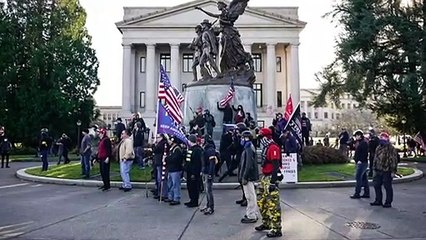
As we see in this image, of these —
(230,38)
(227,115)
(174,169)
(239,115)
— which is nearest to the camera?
(174,169)

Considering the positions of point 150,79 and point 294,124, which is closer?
point 294,124

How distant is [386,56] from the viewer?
108 feet

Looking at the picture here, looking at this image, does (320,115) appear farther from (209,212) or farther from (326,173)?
(209,212)

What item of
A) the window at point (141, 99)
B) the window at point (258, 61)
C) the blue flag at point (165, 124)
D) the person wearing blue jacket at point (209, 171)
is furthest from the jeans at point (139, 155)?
the window at point (258, 61)

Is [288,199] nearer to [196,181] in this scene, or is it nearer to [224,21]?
[196,181]

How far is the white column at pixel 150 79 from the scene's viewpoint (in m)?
64.6

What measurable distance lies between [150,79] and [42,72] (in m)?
19.6

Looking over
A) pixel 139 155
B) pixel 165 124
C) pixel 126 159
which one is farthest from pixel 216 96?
pixel 165 124

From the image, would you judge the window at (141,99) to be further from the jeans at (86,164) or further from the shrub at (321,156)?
the jeans at (86,164)

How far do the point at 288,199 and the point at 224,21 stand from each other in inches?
406

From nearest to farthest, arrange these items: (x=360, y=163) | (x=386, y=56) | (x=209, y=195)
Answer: (x=209, y=195), (x=360, y=163), (x=386, y=56)

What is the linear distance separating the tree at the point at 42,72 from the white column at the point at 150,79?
41.4 ft

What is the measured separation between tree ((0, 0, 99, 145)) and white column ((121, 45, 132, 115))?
40.9 feet

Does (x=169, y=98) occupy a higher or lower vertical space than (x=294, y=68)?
lower
